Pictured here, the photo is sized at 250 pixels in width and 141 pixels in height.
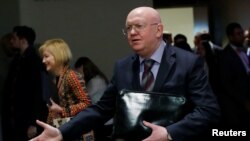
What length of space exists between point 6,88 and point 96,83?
1137mm

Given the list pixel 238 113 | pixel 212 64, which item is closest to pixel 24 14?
pixel 212 64

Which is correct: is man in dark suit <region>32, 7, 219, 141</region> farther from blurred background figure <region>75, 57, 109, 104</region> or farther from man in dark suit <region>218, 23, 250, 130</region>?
man in dark suit <region>218, 23, 250, 130</region>

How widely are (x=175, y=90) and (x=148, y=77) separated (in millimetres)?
174

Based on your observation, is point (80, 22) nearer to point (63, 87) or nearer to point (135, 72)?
point (63, 87)

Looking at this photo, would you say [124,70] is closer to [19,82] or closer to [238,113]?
[19,82]

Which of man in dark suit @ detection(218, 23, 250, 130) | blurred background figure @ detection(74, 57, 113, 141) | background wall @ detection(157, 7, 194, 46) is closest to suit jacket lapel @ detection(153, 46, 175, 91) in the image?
blurred background figure @ detection(74, 57, 113, 141)

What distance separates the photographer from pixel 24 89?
241 inches

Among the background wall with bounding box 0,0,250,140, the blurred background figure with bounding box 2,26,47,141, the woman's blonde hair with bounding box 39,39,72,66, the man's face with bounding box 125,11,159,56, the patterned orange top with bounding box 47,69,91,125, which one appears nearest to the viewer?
the man's face with bounding box 125,11,159,56

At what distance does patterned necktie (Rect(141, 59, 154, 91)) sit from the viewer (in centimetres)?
297

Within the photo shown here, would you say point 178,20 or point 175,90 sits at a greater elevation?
point 175,90

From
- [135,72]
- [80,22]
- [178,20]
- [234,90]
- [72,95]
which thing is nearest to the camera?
[135,72]

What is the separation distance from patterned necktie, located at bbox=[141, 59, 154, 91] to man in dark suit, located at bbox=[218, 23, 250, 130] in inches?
139

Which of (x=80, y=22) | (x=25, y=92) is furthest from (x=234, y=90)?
(x=25, y=92)

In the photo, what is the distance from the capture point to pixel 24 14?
721 cm
